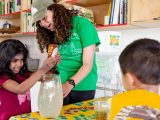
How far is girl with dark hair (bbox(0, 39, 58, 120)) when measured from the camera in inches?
60.2

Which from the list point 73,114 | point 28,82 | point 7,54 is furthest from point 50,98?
point 7,54

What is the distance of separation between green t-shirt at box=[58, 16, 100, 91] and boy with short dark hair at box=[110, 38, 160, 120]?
0.50m

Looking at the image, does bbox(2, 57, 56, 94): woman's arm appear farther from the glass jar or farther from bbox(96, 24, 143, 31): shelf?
bbox(96, 24, 143, 31): shelf

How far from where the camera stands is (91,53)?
1318mm

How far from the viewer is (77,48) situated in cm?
137

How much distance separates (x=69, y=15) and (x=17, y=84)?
0.51 metres

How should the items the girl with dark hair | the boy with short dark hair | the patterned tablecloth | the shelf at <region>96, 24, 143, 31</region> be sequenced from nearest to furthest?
the boy with short dark hair < the patterned tablecloth < the girl with dark hair < the shelf at <region>96, 24, 143, 31</region>

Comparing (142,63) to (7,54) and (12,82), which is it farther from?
(7,54)

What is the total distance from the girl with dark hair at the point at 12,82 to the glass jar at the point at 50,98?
1.51ft

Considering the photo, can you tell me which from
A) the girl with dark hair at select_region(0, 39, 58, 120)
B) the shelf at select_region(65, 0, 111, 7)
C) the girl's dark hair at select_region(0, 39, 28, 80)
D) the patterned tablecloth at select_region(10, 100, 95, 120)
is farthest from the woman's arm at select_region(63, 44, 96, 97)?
the shelf at select_region(65, 0, 111, 7)

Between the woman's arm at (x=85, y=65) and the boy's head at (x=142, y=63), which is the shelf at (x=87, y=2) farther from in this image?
the boy's head at (x=142, y=63)

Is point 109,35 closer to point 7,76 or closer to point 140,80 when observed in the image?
point 7,76

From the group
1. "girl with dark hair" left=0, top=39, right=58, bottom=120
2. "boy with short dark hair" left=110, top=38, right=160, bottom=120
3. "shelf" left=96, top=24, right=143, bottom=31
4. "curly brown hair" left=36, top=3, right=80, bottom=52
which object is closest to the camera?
"boy with short dark hair" left=110, top=38, right=160, bottom=120

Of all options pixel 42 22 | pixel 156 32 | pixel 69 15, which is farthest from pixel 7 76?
pixel 156 32
